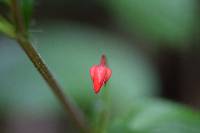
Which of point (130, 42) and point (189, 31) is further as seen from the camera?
point (130, 42)

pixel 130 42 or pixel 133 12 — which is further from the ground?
pixel 130 42

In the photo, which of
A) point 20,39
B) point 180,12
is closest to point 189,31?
point 180,12

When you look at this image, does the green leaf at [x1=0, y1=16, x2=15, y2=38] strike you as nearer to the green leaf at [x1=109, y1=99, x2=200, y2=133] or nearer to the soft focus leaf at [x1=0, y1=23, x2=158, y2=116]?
the green leaf at [x1=109, y1=99, x2=200, y2=133]

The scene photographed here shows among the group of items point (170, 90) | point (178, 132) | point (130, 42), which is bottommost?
point (178, 132)

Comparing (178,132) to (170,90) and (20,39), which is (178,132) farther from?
(170,90)

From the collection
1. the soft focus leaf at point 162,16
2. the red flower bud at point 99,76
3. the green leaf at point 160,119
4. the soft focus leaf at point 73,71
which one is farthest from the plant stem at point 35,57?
the soft focus leaf at point 162,16

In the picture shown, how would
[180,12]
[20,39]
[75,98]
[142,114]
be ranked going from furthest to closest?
[180,12], [75,98], [142,114], [20,39]
